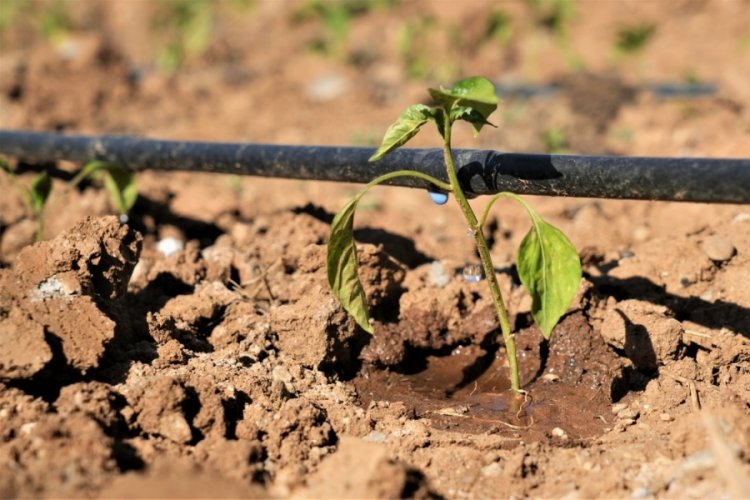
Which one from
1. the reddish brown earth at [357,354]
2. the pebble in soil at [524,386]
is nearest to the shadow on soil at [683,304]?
the reddish brown earth at [357,354]

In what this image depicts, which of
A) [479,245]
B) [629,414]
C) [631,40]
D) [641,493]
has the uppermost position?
[631,40]

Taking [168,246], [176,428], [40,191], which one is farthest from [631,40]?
[176,428]

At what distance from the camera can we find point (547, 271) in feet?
6.59

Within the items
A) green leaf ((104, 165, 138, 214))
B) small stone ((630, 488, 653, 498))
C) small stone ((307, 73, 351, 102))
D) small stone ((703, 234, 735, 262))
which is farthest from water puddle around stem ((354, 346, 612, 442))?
small stone ((307, 73, 351, 102))

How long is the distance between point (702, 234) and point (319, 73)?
3915 mm

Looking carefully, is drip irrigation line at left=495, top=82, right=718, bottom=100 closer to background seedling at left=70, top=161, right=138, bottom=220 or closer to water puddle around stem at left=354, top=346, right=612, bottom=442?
background seedling at left=70, top=161, right=138, bottom=220

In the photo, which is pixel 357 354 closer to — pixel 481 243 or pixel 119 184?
pixel 481 243

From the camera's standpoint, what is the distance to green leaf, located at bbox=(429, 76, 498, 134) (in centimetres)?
185

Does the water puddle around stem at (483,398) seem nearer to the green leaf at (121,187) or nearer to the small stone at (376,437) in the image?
the small stone at (376,437)

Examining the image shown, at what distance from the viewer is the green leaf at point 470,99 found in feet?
6.07

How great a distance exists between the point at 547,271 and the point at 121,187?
79.1 inches

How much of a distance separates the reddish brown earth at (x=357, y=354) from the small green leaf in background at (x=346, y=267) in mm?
236

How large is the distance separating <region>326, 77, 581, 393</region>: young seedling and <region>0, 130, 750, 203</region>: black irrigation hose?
0.95 ft

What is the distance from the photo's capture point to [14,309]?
2.07m
